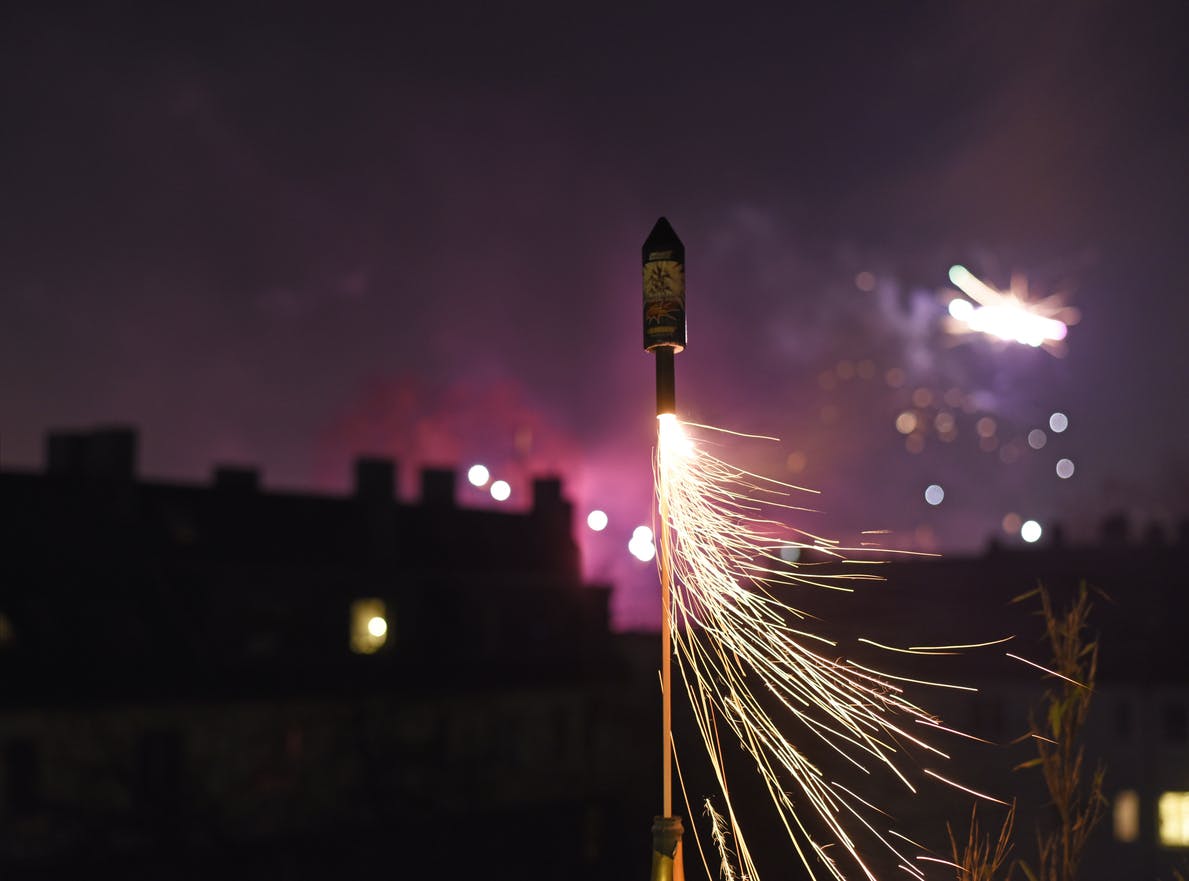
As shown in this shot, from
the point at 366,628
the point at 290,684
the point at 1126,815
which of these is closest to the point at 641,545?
the point at 290,684

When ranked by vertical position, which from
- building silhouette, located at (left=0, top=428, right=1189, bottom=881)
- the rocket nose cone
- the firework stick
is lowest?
building silhouette, located at (left=0, top=428, right=1189, bottom=881)

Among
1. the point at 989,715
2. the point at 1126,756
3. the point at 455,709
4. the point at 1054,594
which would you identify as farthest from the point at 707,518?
the point at 1054,594

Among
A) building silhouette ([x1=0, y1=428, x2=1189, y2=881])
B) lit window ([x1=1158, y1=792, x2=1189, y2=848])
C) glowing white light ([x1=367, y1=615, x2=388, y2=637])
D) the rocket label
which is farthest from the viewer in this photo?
lit window ([x1=1158, y1=792, x2=1189, y2=848])

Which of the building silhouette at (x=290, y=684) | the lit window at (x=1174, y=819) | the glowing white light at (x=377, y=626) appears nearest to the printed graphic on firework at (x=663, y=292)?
the building silhouette at (x=290, y=684)

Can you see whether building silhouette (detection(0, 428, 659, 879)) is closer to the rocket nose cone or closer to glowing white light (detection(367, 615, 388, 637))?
glowing white light (detection(367, 615, 388, 637))

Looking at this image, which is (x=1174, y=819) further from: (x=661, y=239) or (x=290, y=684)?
(x=661, y=239)

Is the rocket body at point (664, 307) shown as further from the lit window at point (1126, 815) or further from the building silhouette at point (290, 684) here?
the lit window at point (1126, 815)

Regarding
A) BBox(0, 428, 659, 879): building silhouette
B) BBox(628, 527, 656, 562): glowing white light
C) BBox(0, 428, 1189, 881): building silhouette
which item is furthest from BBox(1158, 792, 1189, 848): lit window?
BBox(628, 527, 656, 562): glowing white light
